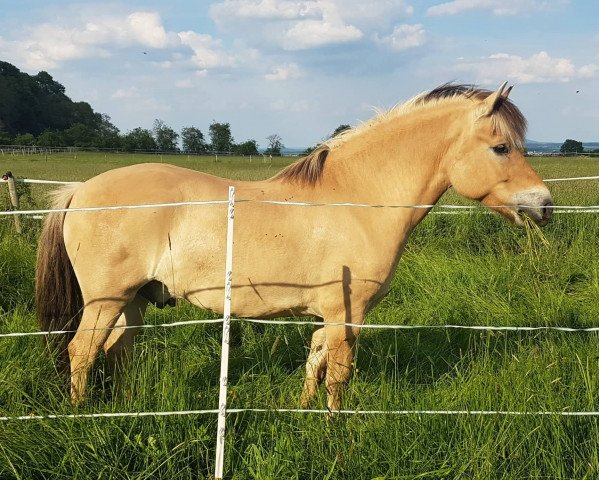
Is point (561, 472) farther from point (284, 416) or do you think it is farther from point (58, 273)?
point (58, 273)

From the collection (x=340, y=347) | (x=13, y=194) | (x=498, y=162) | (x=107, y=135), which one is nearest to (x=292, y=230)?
(x=340, y=347)

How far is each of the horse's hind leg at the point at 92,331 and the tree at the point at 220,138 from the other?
68.7 metres

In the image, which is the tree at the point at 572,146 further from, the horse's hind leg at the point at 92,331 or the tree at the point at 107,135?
the horse's hind leg at the point at 92,331

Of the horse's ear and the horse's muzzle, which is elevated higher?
the horse's ear

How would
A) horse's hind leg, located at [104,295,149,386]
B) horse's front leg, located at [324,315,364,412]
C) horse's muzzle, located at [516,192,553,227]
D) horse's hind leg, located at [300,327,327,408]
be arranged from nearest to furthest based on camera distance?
horse's front leg, located at [324,315,364,412] → horse's muzzle, located at [516,192,553,227] → horse's hind leg, located at [300,327,327,408] → horse's hind leg, located at [104,295,149,386]

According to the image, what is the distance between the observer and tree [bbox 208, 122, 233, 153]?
71.0 meters

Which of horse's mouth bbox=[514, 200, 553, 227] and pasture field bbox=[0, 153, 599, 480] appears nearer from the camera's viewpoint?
pasture field bbox=[0, 153, 599, 480]

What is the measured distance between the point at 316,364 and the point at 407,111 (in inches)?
74.2

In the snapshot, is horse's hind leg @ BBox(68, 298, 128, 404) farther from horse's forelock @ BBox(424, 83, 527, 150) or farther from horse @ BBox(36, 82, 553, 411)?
horse's forelock @ BBox(424, 83, 527, 150)

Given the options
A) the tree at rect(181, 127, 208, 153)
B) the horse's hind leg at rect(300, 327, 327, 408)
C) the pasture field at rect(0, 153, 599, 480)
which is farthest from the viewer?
the tree at rect(181, 127, 208, 153)

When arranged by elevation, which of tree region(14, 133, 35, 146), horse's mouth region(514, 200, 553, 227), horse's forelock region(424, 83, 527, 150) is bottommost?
Answer: horse's mouth region(514, 200, 553, 227)

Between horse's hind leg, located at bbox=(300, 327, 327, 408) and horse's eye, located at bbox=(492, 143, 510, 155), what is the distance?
5.49ft

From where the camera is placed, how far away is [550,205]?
10.8 feet

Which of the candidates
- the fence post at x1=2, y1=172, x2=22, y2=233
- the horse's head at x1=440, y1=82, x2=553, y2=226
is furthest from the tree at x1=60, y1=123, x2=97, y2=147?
the horse's head at x1=440, y1=82, x2=553, y2=226
